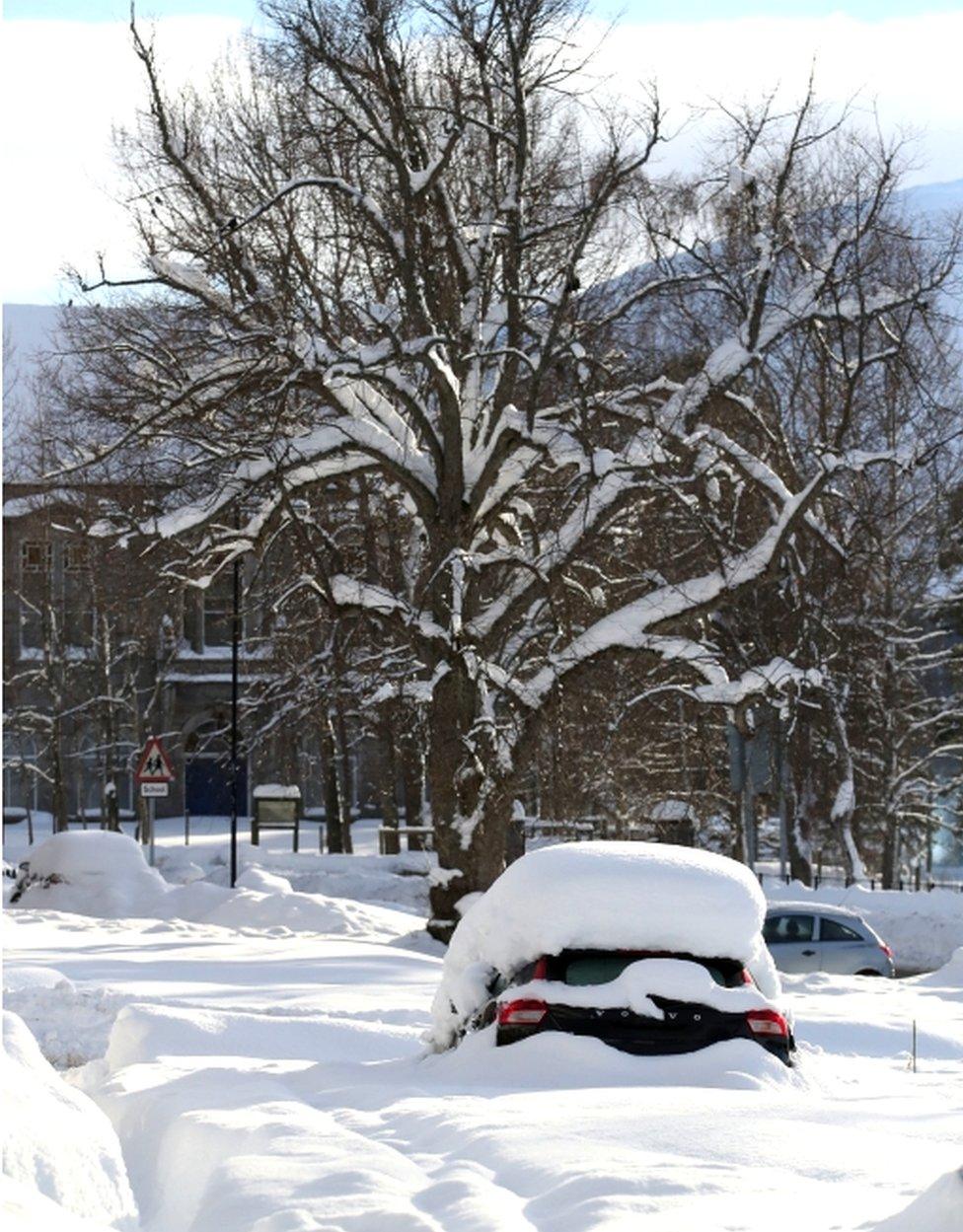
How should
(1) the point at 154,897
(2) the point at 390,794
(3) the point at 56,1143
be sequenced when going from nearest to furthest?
(3) the point at 56,1143 → (1) the point at 154,897 → (2) the point at 390,794

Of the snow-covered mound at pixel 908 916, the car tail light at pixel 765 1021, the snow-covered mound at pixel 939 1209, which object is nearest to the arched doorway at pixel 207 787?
the snow-covered mound at pixel 908 916

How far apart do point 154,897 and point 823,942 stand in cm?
1082

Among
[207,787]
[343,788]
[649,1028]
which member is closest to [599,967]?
[649,1028]

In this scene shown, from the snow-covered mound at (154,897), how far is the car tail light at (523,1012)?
18.6 m

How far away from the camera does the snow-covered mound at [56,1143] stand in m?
6.53

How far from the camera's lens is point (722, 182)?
86.4 feet

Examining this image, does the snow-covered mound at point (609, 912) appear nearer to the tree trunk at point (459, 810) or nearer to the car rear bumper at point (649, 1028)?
the car rear bumper at point (649, 1028)

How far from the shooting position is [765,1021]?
11.4m

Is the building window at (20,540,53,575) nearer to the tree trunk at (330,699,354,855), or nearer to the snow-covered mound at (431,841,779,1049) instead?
the tree trunk at (330,699,354,855)

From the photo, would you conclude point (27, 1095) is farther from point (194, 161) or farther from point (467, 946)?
point (194, 161)

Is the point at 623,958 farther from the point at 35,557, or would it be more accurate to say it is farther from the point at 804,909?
the point at 35,557

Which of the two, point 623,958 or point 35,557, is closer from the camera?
point 623,958

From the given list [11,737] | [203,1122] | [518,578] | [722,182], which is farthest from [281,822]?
[203,1122]

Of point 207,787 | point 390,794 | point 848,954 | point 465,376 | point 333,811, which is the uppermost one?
point 465,376
